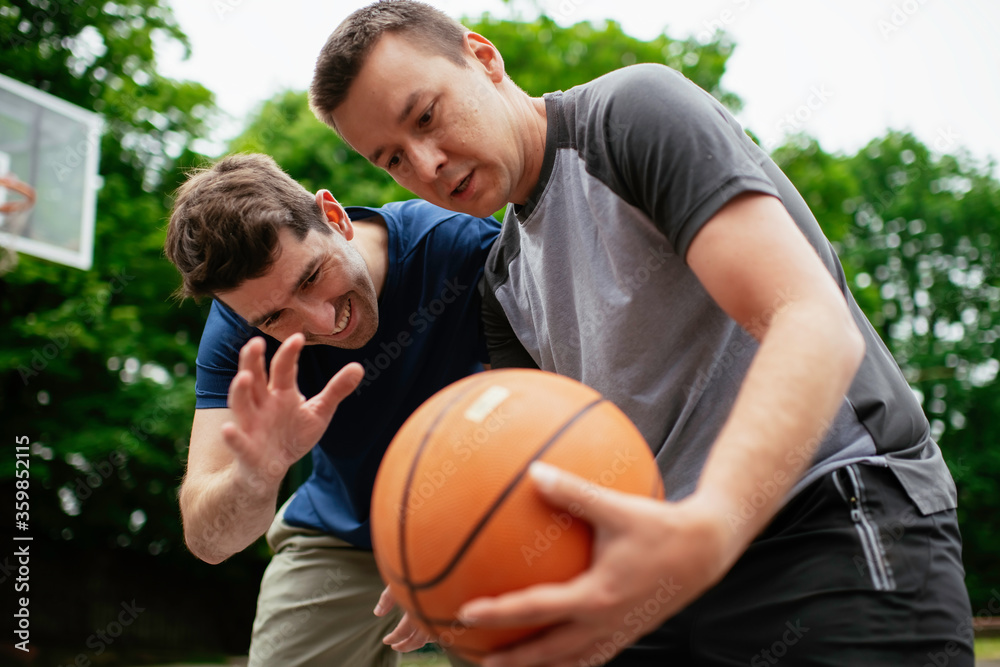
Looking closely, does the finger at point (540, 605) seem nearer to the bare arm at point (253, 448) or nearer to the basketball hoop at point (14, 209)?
the bare arm at point (253, 448)

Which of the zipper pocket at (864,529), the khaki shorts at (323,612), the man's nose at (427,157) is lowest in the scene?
the khaki shorts at (323,612)

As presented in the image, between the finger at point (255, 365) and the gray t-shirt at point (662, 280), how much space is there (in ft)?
3.24

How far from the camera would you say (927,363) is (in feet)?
85.7

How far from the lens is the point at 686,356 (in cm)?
→ 232

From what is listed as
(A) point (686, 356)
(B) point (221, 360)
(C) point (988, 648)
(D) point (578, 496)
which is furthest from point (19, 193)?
(C) point (988, 648)

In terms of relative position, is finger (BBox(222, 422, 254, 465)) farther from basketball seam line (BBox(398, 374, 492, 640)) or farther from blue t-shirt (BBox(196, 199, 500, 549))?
blue t-shirt (BBox(196, 199, 500, 549))

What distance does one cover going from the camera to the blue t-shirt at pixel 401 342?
3.57 m

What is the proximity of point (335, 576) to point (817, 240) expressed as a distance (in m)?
3.06

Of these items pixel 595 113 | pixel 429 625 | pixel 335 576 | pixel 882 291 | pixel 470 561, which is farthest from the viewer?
pixel 882 291

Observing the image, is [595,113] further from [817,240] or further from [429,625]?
[429,625]

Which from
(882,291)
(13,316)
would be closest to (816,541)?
(13,316)

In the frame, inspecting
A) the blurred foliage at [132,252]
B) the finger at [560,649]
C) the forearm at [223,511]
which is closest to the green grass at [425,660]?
the blurred foliage at [132,252]

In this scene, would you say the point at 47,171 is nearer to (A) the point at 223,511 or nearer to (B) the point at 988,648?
(A) the point at 223,511

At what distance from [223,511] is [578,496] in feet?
6.60
